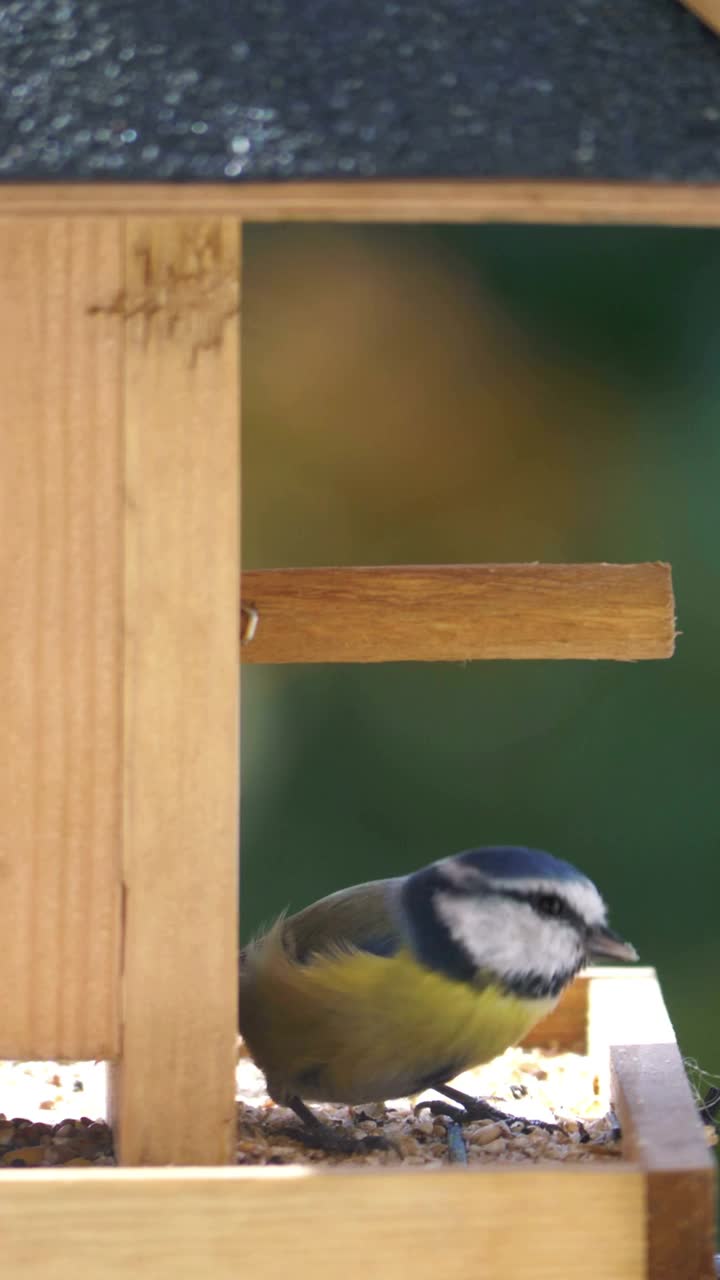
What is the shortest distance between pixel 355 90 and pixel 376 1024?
777 millimetres

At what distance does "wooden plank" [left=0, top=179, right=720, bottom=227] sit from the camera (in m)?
1.18

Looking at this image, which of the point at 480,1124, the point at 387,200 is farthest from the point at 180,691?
the point at 480,1124

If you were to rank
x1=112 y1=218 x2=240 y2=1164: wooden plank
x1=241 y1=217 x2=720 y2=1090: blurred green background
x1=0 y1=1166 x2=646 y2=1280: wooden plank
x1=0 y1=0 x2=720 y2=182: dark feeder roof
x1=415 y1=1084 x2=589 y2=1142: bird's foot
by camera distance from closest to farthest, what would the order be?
x1=0 y1=0 x2=720 y2=182: dark feeder roof → x1=0 y1=1166 x2=646 y2=1280: wooden plank → x1=112 y1=218 x2=240 y2=1164: wooden plank → x1=415 y1=1084 x2=589 y2=1142: bird's foot → x1=241 y1=217 x2=720 y2=1090: blurred green background

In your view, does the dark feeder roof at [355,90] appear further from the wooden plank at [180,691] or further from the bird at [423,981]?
the bird at [423,981]

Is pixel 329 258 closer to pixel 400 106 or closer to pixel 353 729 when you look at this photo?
pixel 353 729

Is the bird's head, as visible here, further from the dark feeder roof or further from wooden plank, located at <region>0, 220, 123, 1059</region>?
the dark feeder roof

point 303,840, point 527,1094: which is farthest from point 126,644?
point 303,840

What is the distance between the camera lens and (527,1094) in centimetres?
192

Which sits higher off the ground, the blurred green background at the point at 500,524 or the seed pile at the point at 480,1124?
the blurred green background at the point at 500,524

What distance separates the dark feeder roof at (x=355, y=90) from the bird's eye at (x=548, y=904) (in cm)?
69

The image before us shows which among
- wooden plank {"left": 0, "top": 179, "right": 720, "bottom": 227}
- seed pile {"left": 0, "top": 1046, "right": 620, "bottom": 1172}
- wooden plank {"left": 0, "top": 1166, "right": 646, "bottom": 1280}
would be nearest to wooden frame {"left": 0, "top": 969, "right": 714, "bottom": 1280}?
wooden plank {"left": 0, "top": 1166, "right": 646, "bottom": 1280}

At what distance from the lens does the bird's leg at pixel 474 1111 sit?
1.74m

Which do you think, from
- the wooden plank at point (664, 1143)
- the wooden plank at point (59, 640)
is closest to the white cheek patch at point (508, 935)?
the wooden plank at point (664, 1143)

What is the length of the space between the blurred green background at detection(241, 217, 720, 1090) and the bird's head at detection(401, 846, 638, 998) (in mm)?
1230
